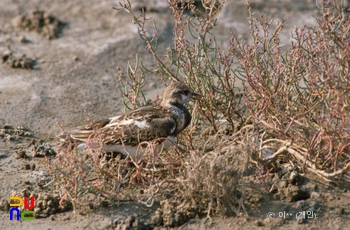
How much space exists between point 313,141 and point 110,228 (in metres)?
1.90

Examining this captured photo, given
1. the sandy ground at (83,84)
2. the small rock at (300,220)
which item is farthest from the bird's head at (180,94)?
the small rock at (300,220)

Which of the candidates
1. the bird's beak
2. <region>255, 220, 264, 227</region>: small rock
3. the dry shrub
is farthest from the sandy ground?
the bird's beak

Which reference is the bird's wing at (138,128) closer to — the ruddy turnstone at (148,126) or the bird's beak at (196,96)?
the ruddy turnstone at (148,126)

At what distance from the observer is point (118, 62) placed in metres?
9.73

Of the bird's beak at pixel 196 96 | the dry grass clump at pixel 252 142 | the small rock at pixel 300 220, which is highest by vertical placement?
the bird's beak at pixel 196 96

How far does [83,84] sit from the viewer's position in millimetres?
9266

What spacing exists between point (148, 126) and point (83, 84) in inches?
110

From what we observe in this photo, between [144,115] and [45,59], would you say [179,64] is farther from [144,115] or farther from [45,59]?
[45,59]

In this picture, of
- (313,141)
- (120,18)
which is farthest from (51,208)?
(120,18)

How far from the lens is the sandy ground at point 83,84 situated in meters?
5.84

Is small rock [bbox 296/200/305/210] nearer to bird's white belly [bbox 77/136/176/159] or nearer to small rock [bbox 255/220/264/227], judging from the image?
small rock [bbox 255/220/264/227]

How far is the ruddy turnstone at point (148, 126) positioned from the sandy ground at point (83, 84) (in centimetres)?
76

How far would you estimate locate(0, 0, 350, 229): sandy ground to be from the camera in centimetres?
584

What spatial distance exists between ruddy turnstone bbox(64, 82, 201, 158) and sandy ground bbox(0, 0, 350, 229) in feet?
2.49
